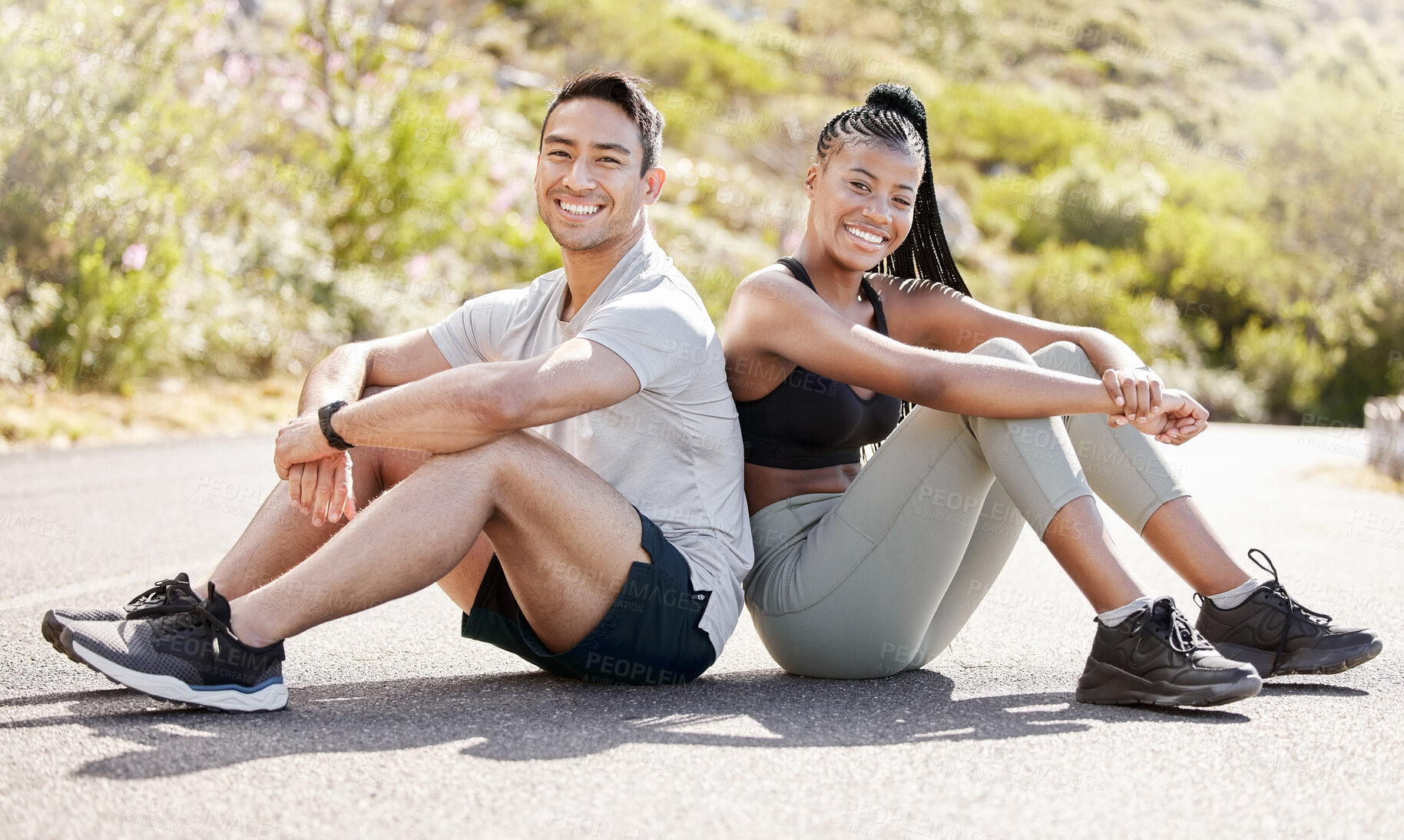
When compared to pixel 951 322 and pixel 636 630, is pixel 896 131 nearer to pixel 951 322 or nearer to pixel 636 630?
pixel 951 322

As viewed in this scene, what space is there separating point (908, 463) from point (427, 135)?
1063 cm

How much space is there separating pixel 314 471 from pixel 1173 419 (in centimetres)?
207

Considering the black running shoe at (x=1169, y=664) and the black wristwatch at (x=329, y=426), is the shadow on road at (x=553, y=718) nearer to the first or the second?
the black running shoe at (x=1169, y=664)

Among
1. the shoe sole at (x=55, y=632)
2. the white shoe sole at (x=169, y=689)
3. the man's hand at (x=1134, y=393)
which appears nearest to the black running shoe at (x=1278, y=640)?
the man's hand at (x=1134, y=393)

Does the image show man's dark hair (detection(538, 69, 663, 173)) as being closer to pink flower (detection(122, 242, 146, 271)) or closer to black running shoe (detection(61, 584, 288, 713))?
black running shoe (detection(61, 584, 288, 713))

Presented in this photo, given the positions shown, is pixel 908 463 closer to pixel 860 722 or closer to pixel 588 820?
pixel 860 722

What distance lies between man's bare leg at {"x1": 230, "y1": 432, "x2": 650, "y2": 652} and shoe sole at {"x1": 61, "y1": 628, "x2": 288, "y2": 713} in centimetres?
12

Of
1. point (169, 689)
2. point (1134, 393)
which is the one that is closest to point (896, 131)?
point (1134, 393)

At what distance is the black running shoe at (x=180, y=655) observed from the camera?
2418mm

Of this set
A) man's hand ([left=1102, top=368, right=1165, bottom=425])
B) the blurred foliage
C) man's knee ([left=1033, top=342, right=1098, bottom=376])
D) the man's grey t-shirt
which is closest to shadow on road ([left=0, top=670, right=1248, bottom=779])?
the man's grey t-shirt

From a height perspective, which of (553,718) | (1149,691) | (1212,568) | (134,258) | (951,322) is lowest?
(553,718)

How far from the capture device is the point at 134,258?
9445 mm

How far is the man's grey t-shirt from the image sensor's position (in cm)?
274

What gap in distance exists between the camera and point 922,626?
3.00 metres
